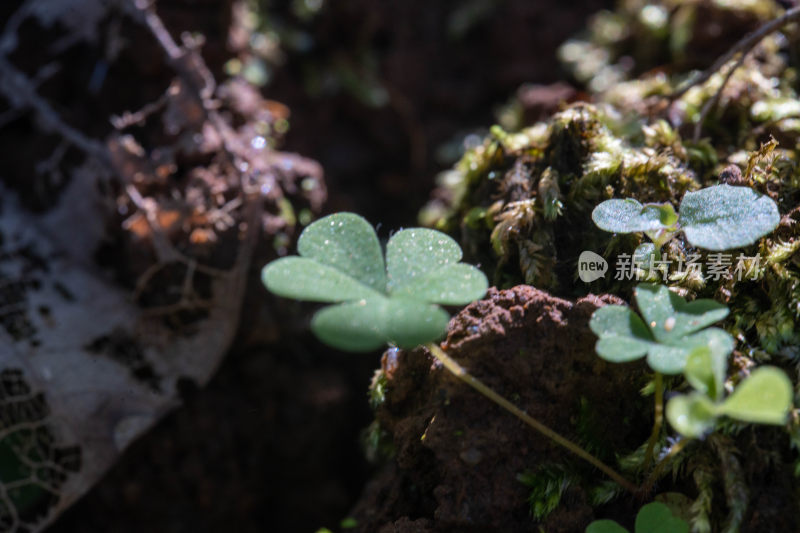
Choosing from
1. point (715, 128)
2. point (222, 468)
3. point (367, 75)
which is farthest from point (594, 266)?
point (367, 75)

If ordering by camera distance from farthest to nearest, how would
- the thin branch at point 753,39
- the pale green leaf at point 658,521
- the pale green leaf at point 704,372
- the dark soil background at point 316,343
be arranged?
1. the dark soil background at point 316,343
2. the thin branch at point 753,39
3. the pale green leaf at point 658,521
4. the pale green leaf at point 704,372

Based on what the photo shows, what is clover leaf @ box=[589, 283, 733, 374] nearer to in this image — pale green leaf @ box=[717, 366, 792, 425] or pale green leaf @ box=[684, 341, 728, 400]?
pale green leaf @ box=[684, 341, 728, 400]

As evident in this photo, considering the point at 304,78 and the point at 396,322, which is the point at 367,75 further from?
the point at 396,322

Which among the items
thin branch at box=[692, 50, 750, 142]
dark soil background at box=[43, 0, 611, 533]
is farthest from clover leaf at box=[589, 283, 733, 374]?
dark soil background at box=[43, 0, 611, 533]

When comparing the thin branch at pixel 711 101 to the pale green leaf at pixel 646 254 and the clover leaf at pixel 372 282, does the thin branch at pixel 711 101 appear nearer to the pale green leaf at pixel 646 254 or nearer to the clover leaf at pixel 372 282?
the pale green leaf at pixel 646 254

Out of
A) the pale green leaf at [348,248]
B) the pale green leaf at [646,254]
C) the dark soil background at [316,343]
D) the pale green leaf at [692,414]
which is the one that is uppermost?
the pale green leaf at [348,248]

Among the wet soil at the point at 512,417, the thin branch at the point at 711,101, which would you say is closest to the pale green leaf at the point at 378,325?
the wet soil at the point at 512,417

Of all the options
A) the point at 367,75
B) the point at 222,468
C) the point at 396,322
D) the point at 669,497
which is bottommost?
the point at 222,468
